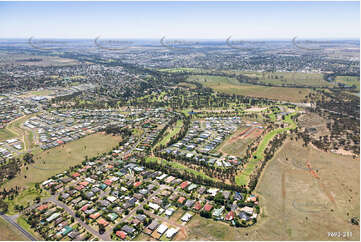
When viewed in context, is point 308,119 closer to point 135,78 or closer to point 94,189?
point 94,189

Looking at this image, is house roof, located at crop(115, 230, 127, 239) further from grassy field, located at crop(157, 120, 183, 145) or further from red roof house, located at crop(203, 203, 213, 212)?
grassy field, located at crop(157, 120, 183, 145)

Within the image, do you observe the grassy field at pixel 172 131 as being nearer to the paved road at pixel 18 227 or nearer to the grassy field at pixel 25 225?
the grassy field at pixel 25 225

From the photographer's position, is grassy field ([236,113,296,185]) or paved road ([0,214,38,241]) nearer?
paved road ([0,214,38,241])

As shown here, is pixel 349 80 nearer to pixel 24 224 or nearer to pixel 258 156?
pixel 258 156

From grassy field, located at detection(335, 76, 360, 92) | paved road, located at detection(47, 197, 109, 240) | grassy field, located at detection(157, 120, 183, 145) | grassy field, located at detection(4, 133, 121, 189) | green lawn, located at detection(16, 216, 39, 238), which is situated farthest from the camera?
grassy field, located at detection(335, 76, 360, 92)

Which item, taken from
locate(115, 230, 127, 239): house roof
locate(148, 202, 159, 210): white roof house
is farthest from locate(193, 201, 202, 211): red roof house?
locate(115, 230, 127, 239): house roof

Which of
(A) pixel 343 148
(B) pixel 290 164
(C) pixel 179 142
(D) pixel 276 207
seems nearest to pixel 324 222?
(D) pixel 276 207

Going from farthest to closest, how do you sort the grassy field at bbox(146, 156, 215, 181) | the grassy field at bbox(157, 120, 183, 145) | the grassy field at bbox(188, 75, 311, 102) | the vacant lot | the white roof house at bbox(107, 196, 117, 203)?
1. the grassy field at bbox(188, 75, 311, 102)
2. the grassy field at bbox(157, 120, 183, 145)
3. the grassy field at bbox(146, 156, 215, 181)
4. the white roof house at bbox(107, 196, 117, 203)
5. the vacant lot
